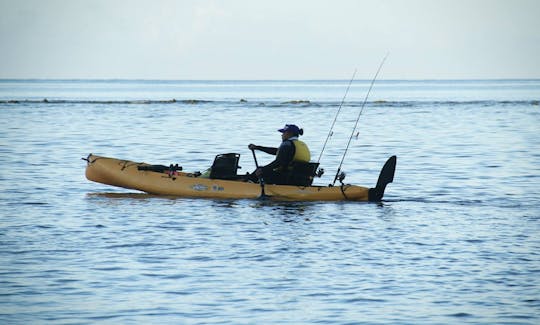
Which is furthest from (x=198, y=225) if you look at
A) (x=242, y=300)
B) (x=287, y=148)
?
(x=242, y=300)

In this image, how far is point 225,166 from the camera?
21.8 m

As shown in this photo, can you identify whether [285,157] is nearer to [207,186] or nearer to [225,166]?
[225,166]

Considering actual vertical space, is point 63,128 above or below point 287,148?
below

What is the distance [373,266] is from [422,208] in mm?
6951

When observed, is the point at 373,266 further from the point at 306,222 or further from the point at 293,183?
the point at 293,183

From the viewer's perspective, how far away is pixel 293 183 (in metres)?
21.4

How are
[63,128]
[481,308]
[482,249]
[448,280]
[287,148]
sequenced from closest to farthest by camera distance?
[481,308] → [448,280] → [482,249] → [287,148] → [63,128]

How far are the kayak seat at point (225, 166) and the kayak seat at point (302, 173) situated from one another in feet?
4.13

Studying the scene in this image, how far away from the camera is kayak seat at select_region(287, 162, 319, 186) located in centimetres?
2106

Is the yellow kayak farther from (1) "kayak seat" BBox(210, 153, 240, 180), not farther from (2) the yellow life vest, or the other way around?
(2) the yellow life vest

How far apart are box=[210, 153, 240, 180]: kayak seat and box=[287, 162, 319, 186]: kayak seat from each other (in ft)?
4.13

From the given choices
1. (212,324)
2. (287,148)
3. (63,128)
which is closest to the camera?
(212,324)

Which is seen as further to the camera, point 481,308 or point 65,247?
point 65,247

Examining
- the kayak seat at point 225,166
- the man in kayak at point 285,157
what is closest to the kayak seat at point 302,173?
the man in kayak at point 285,157
